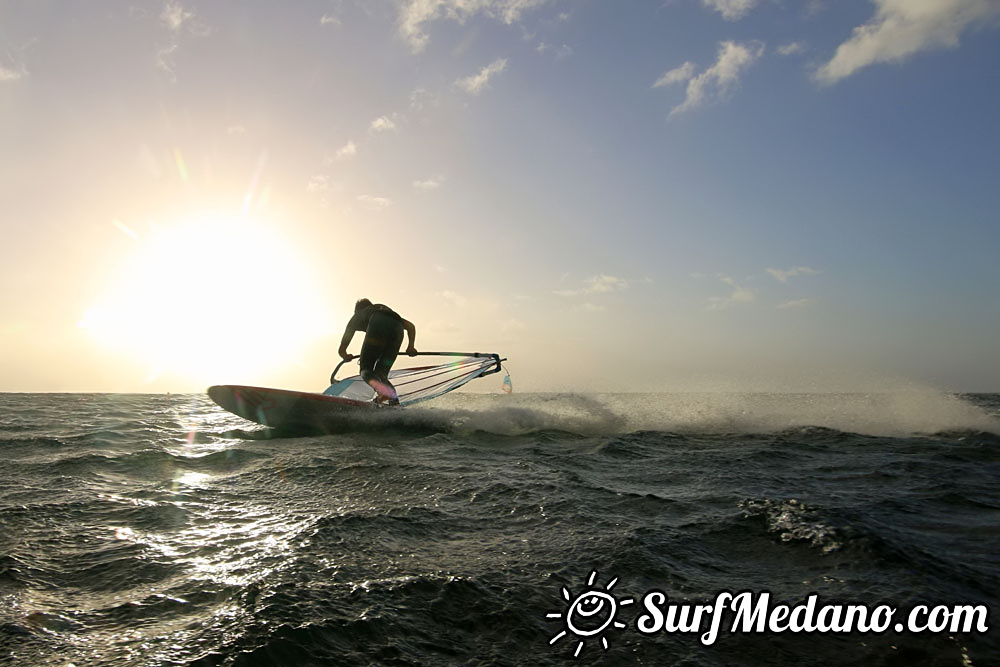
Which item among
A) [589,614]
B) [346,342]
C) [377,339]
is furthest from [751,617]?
[346,342]

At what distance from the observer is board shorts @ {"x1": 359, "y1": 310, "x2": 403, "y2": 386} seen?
12.9 m

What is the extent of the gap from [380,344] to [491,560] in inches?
376

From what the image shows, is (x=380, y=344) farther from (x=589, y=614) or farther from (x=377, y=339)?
(x=589, y=614)

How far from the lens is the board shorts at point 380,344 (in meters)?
12.9

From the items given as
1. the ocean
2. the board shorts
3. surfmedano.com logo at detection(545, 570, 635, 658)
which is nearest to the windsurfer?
the board shorts

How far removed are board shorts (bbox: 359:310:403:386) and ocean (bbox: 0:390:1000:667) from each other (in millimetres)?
4384

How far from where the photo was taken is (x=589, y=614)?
3.25m

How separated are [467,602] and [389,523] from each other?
1.86m

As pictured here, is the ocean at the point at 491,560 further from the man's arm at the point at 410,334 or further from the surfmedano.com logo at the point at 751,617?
the man's arm at the point at 410,334

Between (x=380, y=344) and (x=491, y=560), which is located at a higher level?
(x=380, y=344)

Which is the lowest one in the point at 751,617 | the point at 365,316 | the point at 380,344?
the point at 751,617

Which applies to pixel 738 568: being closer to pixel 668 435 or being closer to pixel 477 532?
pixel 477 532

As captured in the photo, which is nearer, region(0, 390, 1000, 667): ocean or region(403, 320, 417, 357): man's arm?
region(0, 390, 1000, 667): ocean

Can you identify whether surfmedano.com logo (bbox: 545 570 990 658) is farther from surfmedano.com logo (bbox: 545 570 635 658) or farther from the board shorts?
the board shorts
